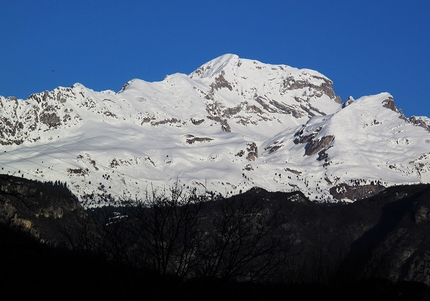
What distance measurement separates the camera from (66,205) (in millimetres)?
168625

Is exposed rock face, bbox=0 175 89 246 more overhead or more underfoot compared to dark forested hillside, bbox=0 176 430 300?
more overhead

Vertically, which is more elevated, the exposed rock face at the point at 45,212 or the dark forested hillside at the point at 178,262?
the exposed rock face at the point at 45,212

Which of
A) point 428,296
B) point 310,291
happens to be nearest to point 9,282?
point 310,291

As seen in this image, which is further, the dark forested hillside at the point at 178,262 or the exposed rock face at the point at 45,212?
the exposed rock face at the point at 45,212

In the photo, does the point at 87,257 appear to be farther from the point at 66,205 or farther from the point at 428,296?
the point at 66,205

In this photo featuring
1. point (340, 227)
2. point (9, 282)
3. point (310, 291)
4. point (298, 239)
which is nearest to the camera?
point (9, 282)

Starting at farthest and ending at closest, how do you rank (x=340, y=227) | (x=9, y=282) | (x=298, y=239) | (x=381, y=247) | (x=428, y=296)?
(x=340, y=227) → (x=298, y=239) → (x=381, y=247) → (x=428, y=296) → (x=9, y=282)

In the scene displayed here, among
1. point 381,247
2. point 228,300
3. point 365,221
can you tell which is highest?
point 365,221

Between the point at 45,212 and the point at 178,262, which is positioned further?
the point at 45,212

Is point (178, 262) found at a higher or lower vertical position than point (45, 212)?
lower

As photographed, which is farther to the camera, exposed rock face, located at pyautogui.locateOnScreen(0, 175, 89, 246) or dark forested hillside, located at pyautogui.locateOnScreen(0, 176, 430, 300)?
exposed rock face, located at pyautogui.locateOnScreen(0, 175, 89, 246)

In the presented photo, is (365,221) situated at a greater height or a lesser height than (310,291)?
greater

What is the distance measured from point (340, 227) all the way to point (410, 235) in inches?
1124

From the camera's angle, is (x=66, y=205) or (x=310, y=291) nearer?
(x=310, y=291)
